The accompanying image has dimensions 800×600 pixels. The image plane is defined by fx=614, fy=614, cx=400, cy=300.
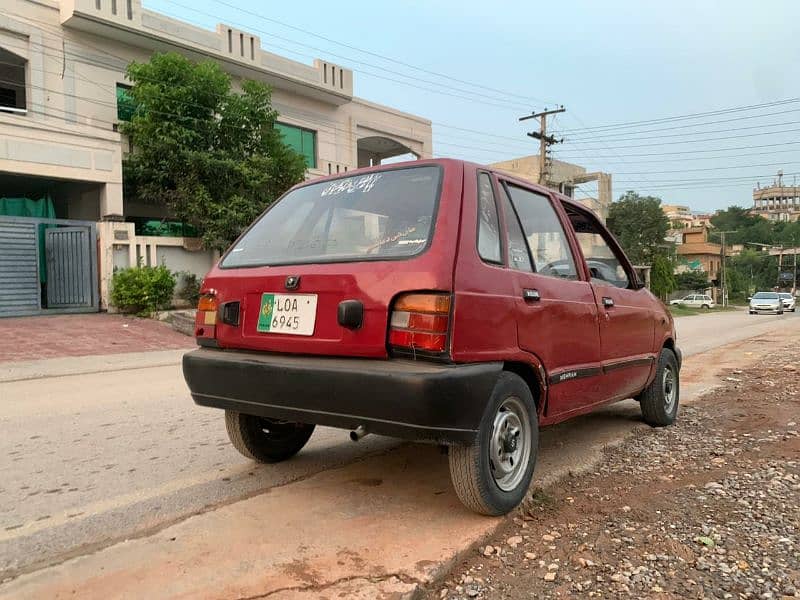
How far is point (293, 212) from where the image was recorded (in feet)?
12.0

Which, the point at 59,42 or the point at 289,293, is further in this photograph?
the point at 59,42

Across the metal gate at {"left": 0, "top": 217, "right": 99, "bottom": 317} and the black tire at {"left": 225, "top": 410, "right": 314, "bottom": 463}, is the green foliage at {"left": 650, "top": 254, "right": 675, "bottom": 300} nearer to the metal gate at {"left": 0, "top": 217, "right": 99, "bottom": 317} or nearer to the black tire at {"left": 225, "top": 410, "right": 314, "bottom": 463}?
the metal gate at {"left": 0, "top": 217, "right": 99, "bottom": 317}

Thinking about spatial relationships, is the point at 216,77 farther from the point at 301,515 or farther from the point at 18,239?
the point at 301,515

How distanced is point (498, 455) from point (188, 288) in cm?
1585

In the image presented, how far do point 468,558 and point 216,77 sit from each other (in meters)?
17.7

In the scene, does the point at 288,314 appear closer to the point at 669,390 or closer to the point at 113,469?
the point at 113,469

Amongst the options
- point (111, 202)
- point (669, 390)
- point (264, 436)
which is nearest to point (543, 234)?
point (264, 436)

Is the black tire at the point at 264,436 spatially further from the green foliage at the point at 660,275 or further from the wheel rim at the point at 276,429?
the green foliage at the point at 660,275

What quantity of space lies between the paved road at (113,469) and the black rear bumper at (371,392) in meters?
0.81

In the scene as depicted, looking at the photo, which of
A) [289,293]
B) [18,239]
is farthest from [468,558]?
[18,239]

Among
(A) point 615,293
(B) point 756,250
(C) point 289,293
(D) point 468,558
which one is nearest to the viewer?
(D) point 468,558

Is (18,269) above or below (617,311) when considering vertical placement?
above

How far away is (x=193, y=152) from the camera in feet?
55.8

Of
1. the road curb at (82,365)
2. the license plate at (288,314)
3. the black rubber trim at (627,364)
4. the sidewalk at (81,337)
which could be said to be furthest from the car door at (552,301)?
the sidewalk at (81,337)
